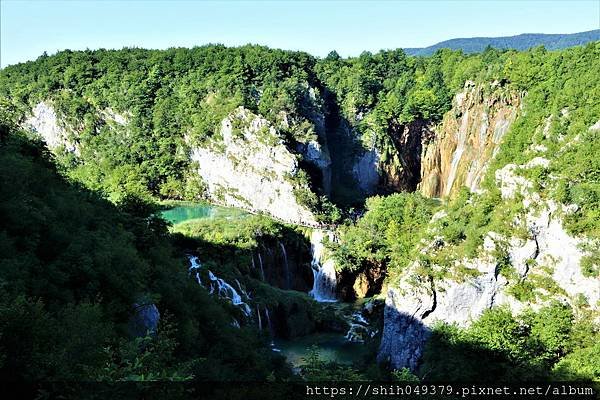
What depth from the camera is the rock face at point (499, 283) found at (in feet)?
93.8

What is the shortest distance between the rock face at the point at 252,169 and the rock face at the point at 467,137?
874 inches

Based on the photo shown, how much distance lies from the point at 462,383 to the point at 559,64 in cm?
5146

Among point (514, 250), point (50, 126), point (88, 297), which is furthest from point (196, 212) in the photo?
point (88, 297)

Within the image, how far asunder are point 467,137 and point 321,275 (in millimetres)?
34049

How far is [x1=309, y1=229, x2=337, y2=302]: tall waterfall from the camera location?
52938 mm

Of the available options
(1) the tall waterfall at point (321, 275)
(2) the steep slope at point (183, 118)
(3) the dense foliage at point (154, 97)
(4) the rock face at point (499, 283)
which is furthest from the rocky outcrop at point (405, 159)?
(4) the rock face at point (499, 283)

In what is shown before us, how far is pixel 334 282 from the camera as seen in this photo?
2079 inches

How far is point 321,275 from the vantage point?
177 feet

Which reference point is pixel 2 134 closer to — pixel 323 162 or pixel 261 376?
pixel 261 376

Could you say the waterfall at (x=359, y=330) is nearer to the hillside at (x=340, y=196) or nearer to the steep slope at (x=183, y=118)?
the hillside at (x=340, y=196)

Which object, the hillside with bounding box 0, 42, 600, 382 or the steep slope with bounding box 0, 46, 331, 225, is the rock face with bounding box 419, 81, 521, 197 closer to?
the hillside with bounding box 0, 42, 600, 382

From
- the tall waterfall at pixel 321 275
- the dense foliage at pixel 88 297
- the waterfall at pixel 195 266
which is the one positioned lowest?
the tall waterfall at pixel 321 275

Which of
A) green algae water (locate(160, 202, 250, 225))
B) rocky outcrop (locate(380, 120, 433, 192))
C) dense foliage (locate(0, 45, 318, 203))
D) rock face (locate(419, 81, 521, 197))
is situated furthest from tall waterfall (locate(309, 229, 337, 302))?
rocky outcrop (locate(380, 120, 433, 192))

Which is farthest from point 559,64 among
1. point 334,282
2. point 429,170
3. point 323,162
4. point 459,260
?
point 459,260
